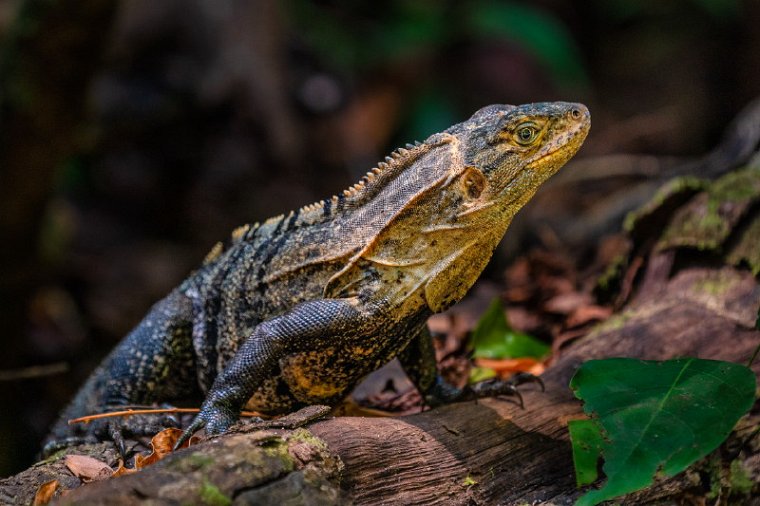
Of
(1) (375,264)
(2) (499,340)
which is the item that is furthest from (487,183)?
(2) (499,340)

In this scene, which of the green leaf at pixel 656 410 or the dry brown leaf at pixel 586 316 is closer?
the green leaf at pixel 656 410

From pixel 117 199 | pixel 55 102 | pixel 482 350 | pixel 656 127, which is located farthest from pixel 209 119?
pixel 482 350

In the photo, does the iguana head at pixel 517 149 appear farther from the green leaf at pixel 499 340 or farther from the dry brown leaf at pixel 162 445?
the dry brown leaf at pixel 162 445

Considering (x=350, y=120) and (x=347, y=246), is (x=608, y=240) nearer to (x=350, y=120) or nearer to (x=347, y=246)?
(x=347, y=246)

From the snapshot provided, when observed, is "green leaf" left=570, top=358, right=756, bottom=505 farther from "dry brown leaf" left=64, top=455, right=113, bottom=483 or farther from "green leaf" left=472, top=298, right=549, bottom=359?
"dry brown leaf" left=64, top=455, right=113, bottom=483

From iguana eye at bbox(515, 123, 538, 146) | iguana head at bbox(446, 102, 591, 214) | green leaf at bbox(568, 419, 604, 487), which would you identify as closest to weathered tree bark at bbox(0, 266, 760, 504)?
green leaf at bbox(568, 419, 604, 487)

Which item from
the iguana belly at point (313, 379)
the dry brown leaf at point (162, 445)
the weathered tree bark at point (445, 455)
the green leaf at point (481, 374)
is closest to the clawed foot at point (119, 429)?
the weathered tree bark at point (445, 455)
